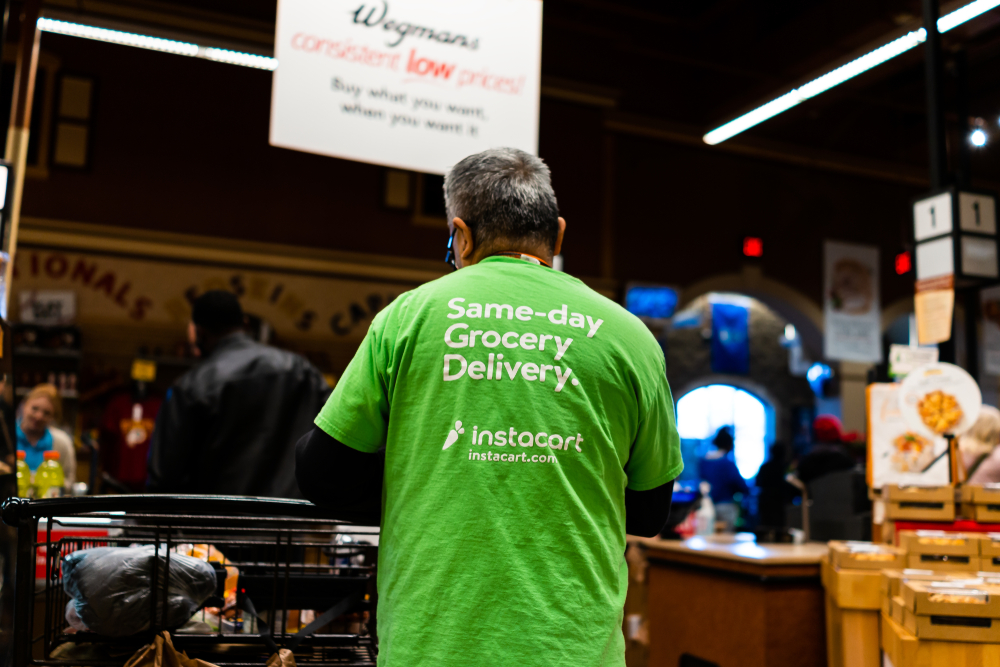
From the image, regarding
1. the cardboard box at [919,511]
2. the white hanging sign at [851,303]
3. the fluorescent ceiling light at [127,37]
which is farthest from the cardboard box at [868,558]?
the white hanging sign at [851,303]

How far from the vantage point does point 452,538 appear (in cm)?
126

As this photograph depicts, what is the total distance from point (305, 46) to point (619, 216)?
8298 mm

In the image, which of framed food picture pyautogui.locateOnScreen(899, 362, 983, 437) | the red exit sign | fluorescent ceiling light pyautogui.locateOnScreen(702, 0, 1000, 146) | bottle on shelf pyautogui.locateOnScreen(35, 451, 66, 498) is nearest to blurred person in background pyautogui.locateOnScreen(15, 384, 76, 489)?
bottle on shelf pyautogui.locateOnScreen(35, 451, 66, 498)

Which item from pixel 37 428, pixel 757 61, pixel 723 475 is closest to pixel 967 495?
pixel 37 428

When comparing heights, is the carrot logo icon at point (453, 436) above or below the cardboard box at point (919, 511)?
above

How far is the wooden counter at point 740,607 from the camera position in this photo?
301cm

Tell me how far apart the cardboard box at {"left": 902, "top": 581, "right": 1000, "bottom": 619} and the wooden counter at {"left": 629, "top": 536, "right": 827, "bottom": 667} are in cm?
83

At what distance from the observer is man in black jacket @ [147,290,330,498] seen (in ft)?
8.76

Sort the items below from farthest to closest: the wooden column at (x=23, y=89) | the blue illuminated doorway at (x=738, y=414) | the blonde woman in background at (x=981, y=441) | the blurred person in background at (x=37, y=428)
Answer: the blue illuminated doorway at (x=738, y=414) < the blurred person in background at (x=37, y=428) < the blonde woman in background at (x=981, y=441) < the wooden column at (x=23, y=89)

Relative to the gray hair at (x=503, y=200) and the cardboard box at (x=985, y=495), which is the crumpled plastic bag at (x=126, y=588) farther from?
the cardboard box at (x=985, y=495)

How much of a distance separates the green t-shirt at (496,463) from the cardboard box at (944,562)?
1.73m

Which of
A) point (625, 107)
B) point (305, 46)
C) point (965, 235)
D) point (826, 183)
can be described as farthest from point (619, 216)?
point (305, 46)

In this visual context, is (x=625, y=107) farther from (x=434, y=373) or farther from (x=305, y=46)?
(x=434, y=373)

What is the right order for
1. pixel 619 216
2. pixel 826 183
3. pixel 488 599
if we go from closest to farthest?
pixel 488 599 → pixel 619 216 → pixel 826 183
